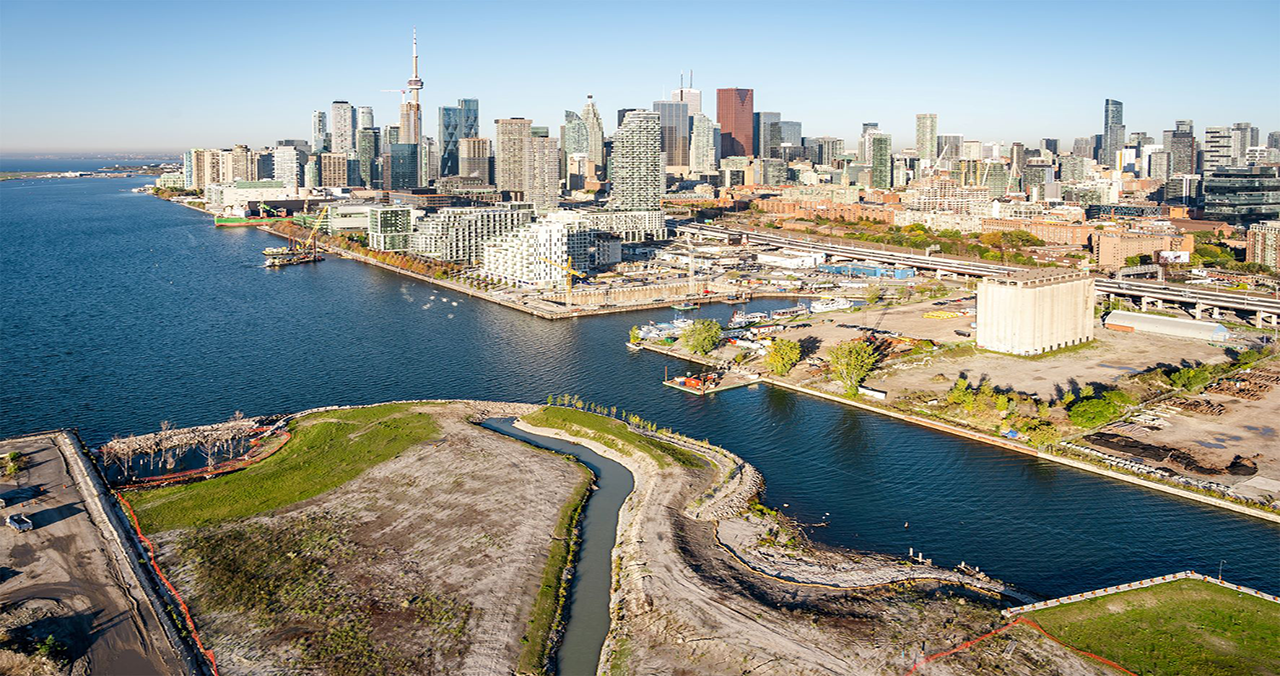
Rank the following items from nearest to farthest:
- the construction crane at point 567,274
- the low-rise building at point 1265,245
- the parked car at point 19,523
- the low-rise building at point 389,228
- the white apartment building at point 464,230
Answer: the parked car at point 19,523
the construction crane at point 567,274
the low-rise building at point 1265,245
the white apartment building at point 464,230
the low-rise building at point 389,228

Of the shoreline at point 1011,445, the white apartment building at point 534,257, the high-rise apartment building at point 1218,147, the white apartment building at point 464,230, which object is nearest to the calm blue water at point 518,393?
the shoreline at point 1011,445

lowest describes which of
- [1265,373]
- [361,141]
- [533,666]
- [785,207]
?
[533,666]

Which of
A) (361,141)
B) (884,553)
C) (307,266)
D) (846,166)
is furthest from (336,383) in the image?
(846,166)

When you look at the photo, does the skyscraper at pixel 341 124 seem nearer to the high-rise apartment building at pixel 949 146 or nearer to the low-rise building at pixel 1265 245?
the high-rise apartment building at pixel 949 146

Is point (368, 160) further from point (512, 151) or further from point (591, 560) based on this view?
point (591, 560)

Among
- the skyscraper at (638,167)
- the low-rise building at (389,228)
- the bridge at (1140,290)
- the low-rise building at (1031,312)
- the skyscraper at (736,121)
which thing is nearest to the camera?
the low-rise building at (1031,312)

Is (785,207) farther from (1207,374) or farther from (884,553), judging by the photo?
(884,553)
